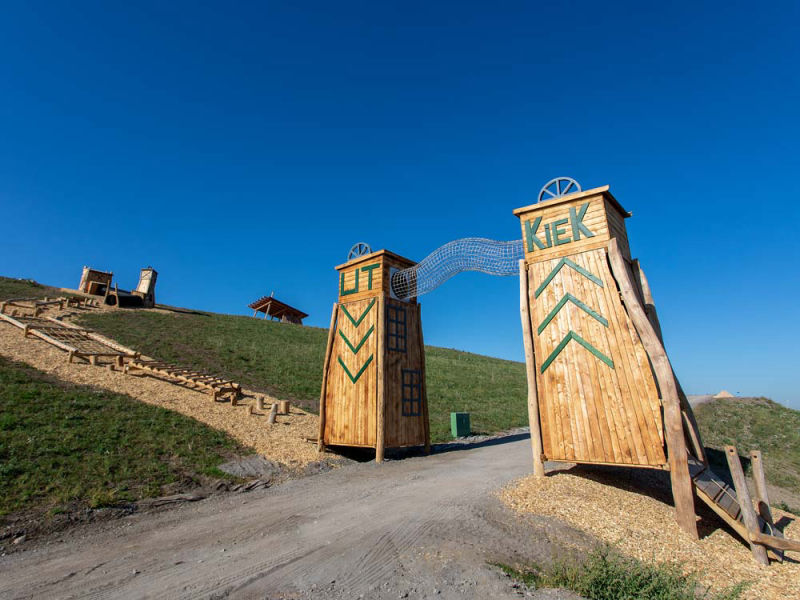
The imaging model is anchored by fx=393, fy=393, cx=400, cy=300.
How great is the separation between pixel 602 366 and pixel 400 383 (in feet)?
21.9

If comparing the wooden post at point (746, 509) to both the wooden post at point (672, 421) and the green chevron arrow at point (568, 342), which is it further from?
the green chevron arrow at point (568, 342)

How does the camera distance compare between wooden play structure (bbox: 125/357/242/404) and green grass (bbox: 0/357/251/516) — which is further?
wooden play structure (bbox: 125/357/242/404)

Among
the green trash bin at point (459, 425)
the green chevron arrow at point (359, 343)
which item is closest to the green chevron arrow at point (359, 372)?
the green chevron arrow at point (359, 343)

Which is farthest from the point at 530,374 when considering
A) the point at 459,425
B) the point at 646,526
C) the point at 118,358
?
the point at 118,358

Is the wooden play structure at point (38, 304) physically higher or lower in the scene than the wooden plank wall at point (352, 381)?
higher

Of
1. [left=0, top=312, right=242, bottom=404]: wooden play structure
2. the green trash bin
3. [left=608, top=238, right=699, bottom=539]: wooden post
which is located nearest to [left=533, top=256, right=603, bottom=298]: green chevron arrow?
[left=608, top=238, right=699, bottom=539]: wooden post

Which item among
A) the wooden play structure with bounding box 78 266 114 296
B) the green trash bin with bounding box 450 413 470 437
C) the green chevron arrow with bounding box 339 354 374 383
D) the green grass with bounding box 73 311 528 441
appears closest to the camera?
the green chevron arrow with bounding box 339 354 374 383

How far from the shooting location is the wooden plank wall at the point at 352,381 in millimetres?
12820

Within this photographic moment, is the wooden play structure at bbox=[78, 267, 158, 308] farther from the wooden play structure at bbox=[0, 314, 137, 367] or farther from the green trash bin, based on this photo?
the green trash bin

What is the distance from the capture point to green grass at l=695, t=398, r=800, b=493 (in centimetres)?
1472

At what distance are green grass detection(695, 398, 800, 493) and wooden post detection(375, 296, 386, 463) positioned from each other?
39.7ft

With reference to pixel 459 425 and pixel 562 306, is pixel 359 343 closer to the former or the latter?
pixel 562 306

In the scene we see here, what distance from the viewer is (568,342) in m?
9.15

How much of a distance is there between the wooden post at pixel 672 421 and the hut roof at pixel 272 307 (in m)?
44.5
